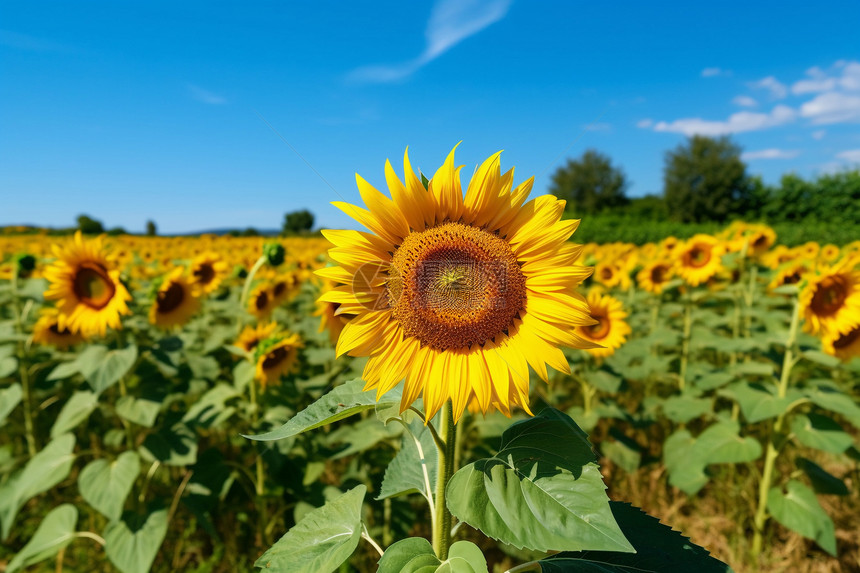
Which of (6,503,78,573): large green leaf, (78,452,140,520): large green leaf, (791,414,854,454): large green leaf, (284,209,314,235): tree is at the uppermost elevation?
(284,209,314,235): tree

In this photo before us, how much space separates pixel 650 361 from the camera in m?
4.39

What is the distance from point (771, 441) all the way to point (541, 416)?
288 cm

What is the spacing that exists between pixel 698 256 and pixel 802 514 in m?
3.06

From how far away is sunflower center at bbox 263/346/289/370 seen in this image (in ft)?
10.6

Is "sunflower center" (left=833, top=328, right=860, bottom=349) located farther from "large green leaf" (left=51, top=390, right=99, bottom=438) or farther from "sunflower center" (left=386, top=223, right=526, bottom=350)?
"large green leaf" (left=51, top=390, right=99, bottom=438)

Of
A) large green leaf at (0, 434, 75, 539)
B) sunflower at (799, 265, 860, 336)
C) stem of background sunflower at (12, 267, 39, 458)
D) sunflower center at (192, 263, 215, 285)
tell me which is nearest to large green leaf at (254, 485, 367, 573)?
large green leaf at (0, 434, 75, 539)

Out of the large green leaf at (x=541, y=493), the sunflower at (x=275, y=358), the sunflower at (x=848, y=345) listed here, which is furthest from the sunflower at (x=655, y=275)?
the large green leaf at (x=541, y=493)

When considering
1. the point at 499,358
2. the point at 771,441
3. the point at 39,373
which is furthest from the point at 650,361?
the point at 39,373

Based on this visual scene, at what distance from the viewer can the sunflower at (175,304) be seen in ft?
12.4

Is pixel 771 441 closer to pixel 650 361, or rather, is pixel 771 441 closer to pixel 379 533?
pixel 650 361

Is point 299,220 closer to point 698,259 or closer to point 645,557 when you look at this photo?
point 698,259

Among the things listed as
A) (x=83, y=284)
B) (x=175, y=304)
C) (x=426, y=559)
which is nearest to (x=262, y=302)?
(x=175, y=304)

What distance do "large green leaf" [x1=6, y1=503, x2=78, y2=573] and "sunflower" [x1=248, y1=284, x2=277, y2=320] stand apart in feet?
6.70

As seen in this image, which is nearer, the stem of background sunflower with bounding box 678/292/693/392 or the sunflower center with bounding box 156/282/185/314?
the sunflower center with bounding box 156/282/185/314
